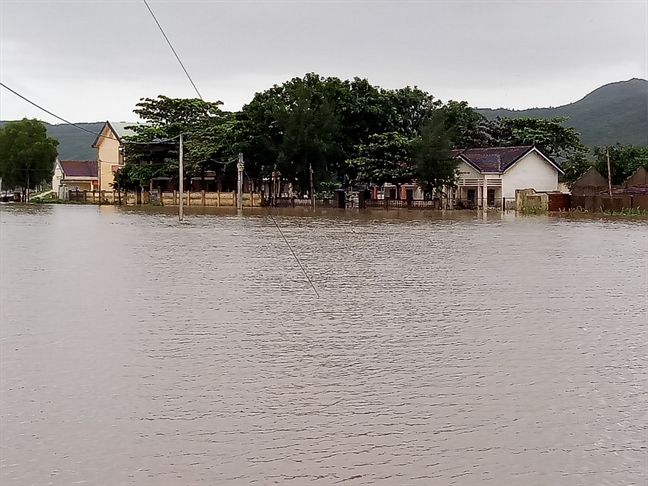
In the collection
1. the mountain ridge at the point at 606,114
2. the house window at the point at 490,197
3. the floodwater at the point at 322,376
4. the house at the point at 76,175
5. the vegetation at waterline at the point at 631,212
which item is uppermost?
the mountain ridge at the point at 606,114

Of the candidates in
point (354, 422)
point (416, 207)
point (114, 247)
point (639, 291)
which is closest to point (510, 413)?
point (354, 422)

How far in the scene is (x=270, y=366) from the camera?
9.40m

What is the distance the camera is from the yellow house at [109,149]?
86562 millimetres

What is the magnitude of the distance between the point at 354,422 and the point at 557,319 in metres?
6.06

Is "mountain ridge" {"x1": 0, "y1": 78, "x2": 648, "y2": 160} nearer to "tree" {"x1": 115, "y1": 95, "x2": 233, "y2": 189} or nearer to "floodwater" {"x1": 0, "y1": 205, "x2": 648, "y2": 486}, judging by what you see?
"tree" {"x1": 115, "y1": 95, "x2": 233, "y2": 189}

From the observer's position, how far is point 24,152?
84312mm

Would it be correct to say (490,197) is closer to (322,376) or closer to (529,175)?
(529,175)

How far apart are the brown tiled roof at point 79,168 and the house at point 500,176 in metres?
54.8

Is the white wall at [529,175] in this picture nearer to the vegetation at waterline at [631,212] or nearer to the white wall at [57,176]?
the vegetation at waterline at [631,212]

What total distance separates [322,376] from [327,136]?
52730 millimetres

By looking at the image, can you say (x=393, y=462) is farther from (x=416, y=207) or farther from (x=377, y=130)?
(x=377, y=130)

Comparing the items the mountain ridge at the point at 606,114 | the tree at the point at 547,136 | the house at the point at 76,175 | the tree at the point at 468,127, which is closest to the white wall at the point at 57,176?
the house at the point at 76,175

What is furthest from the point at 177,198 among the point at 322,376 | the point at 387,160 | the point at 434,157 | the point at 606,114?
the point at 606,114

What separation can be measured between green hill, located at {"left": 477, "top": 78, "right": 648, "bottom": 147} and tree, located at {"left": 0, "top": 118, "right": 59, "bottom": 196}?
1809 inches
